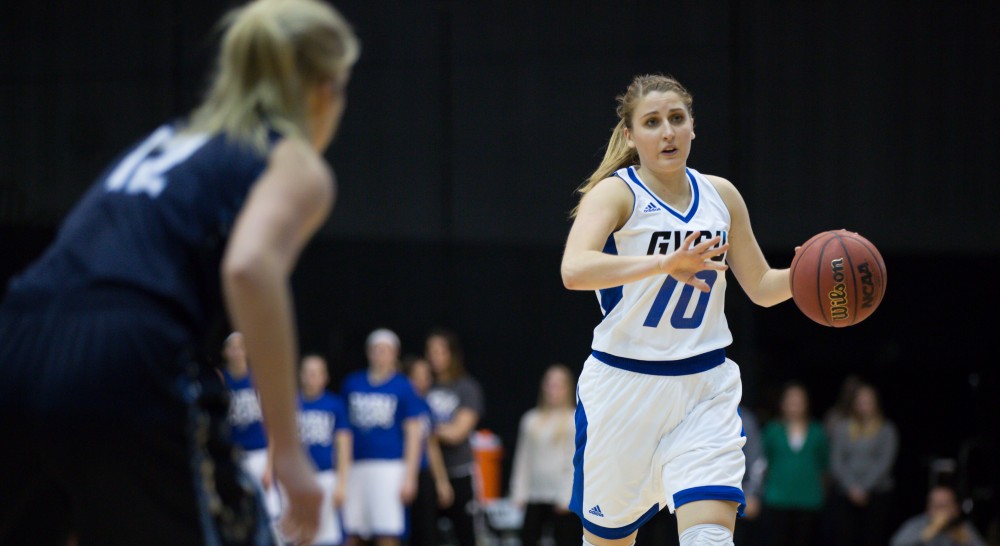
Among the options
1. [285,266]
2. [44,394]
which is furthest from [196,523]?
[285,266]

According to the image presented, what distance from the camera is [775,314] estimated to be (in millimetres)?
12508

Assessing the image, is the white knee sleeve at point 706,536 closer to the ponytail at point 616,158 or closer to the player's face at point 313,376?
the ponytail at point 616,158

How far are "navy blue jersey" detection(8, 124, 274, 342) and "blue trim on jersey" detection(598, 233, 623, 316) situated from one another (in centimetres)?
223

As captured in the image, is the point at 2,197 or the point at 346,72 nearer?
the point at 346,72

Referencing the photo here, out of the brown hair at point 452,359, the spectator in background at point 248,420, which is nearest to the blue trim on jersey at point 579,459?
the spectator in background at point 248,420

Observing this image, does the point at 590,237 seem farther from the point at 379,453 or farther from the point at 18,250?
the point at 18,250

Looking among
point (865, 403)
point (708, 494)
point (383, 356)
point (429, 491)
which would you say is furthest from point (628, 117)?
point (865, 403)

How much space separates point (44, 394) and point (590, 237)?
229 centimetres

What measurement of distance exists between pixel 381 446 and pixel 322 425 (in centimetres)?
48

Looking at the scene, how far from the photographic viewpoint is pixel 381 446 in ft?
31.6

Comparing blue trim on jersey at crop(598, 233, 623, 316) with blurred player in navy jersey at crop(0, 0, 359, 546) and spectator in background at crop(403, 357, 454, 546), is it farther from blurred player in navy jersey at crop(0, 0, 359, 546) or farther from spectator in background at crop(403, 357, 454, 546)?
spectator in background at crop(403, 357, 454, 546)

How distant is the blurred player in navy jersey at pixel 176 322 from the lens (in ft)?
7.17

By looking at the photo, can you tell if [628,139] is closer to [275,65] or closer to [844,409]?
[275,65]

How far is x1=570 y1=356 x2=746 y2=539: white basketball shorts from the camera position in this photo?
4121mm
